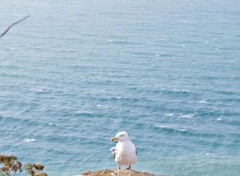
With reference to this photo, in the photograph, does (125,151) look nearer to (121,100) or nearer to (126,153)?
(126,153)

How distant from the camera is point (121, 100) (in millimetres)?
116062

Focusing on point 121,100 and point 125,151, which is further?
point 121,100

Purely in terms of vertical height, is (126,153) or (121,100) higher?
(126,153)

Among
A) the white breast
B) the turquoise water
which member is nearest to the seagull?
the white breast

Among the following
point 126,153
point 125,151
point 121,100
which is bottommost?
point 121,100

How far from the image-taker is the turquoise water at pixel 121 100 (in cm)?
9350

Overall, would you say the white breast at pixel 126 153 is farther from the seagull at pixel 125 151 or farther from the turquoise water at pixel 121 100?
the turquoise water at pixel 121 100

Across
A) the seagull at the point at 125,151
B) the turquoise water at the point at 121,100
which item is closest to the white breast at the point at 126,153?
the seagull at the point at 125,151

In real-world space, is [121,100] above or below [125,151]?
below

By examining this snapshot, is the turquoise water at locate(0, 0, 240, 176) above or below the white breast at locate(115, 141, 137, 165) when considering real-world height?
below

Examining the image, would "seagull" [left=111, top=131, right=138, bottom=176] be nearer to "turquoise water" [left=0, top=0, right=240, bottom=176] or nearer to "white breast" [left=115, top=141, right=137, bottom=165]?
"white breast" [left=115, top=141, right=137, bottom=165]

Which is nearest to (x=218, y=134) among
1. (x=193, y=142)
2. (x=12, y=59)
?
(x=193, y=142)

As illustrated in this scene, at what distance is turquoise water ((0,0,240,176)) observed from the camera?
93500mm

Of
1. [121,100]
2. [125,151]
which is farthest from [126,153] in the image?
[121,100]
